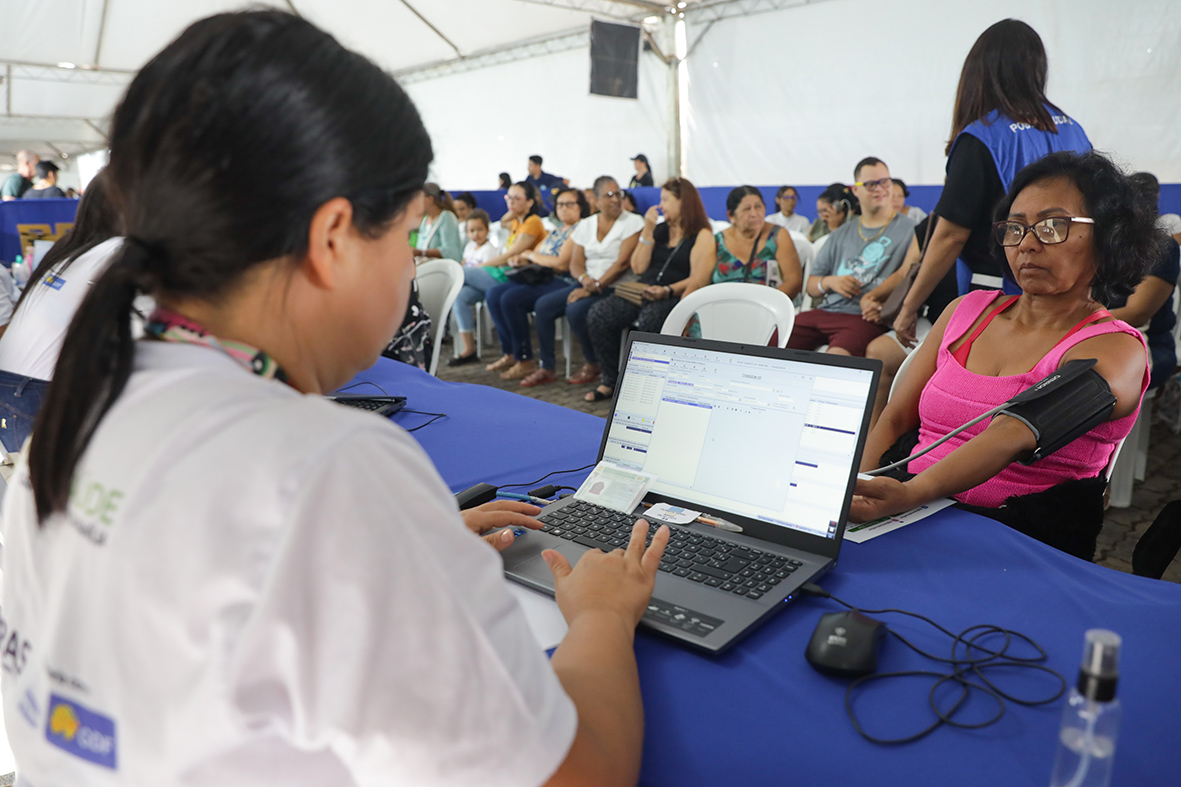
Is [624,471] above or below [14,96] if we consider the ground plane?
below

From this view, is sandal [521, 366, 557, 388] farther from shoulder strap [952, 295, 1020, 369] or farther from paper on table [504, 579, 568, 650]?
paper on table [504, 579, 568, 650]

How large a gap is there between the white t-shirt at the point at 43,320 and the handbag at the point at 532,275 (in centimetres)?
384

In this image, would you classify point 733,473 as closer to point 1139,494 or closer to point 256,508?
point 256,508

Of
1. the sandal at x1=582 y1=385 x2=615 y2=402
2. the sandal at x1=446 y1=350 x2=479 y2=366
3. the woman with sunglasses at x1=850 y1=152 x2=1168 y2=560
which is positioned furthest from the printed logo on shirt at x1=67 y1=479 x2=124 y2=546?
the sandal at x1=446 y1=350 x2=479 y2=366

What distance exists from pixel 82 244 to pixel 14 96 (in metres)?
14.2

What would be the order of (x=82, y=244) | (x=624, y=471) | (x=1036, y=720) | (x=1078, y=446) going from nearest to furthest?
(x=1036, y=720) < (x=624, y=471) < (x=1078, y=446) < (x=82, y=244)

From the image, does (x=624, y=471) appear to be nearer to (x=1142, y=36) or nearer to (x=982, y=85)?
(x=982, y=85)

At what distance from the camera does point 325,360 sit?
547mm

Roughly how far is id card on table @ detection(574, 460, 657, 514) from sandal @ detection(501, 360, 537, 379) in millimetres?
4017

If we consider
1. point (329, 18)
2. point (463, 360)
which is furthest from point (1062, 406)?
point (329, 18)

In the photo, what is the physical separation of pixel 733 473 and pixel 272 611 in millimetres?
713

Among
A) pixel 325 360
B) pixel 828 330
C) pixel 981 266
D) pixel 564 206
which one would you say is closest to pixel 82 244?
pixel 325 360

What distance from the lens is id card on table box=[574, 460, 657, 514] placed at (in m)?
1.06

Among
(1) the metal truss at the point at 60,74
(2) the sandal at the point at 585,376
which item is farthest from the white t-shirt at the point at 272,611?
(1) the metal truss at the point at 60,74
